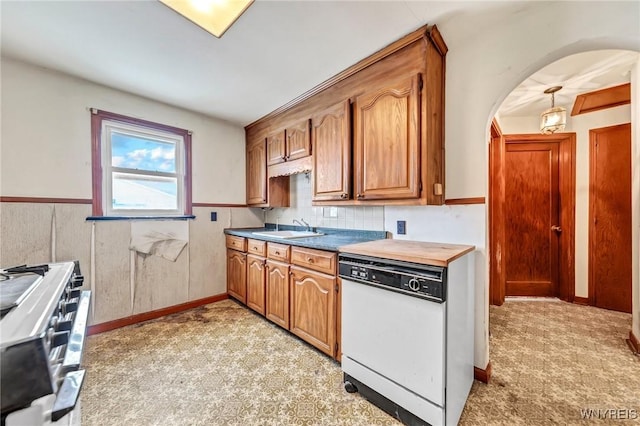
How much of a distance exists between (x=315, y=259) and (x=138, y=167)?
2.19m

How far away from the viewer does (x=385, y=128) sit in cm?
182

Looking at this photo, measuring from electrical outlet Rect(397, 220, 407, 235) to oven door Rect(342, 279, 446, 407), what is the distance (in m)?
0.72

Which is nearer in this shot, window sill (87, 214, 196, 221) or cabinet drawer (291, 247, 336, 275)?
cabinet drawer (291, 247, 336, 275)

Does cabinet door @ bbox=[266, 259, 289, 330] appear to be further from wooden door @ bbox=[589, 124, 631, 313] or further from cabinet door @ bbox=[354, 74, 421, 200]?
wooden door @ bbox=[589, 124, 631, 313]

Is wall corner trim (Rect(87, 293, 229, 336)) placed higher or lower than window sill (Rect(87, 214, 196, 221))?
lower

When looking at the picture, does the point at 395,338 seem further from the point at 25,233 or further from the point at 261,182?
the point at 25,233

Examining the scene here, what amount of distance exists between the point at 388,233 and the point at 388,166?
644 millimetres

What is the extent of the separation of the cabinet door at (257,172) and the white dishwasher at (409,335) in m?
1.81

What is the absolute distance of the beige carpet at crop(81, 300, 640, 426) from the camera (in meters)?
1.43

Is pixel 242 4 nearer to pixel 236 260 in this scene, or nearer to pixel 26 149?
pixel 26 149

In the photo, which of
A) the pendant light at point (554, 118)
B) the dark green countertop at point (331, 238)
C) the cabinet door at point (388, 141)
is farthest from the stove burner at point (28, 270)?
the pendant light at point (554, 118)

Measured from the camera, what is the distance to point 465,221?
1.72 metres

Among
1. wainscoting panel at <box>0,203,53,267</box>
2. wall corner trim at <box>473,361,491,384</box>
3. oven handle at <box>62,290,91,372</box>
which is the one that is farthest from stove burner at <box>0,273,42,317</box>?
wall corner trim at <box>473,361,491,384</box>

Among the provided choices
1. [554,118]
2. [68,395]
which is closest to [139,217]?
[68,395]
